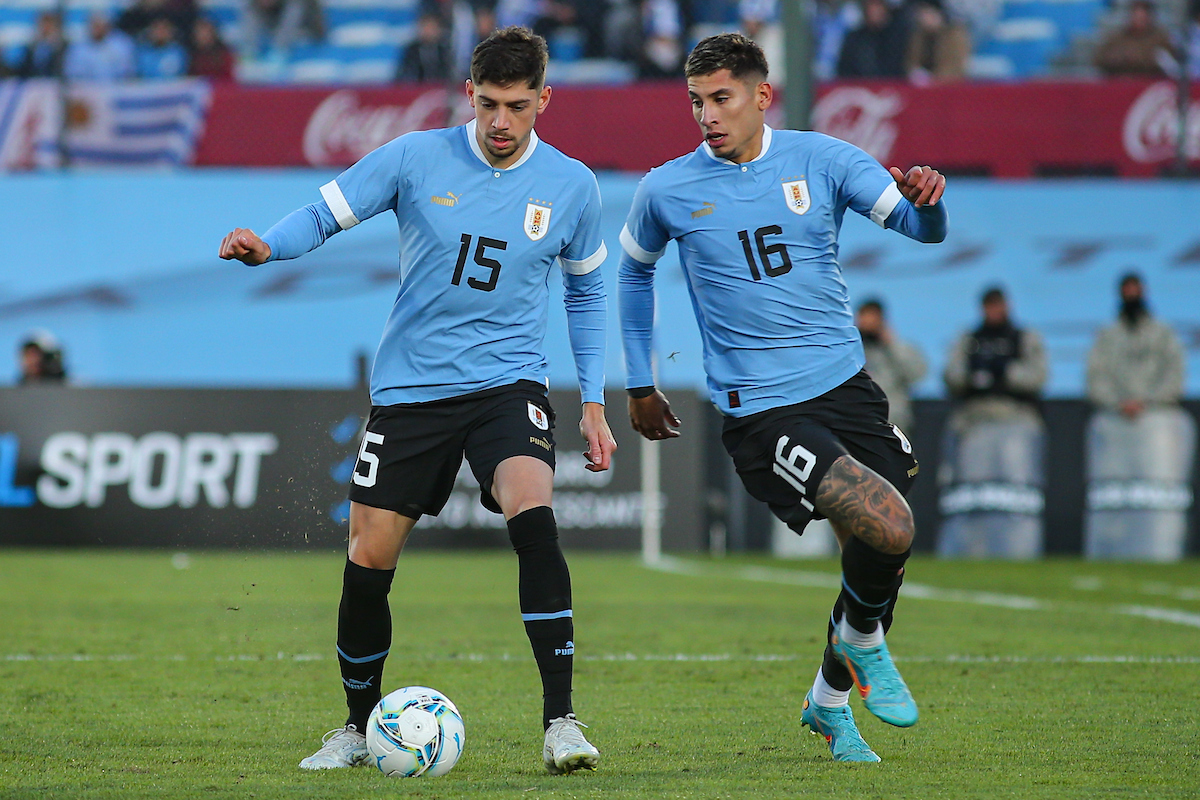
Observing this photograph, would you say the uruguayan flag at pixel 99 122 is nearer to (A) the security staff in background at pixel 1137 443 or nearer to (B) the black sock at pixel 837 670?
(A) the security staff in background at pixel 1137 443

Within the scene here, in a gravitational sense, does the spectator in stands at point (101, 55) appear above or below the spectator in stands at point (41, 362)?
above

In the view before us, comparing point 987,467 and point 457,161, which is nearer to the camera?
point 457,161

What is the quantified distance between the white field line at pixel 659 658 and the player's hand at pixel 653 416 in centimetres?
194

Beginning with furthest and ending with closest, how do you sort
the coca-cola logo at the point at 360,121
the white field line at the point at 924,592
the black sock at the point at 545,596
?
the coca-cola logo at the point at 360,121 < the white field line at the point at 924,592 < the black sock at the point at 545,596

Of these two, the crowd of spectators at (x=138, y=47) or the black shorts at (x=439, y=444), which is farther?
the crowd of spectators at (x=138, y=47)

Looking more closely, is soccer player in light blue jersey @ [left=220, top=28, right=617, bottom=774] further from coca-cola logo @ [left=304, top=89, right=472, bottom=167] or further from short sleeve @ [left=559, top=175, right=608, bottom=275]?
coca-cola logo @ [left=304, top=89, right=472, bottom=167]

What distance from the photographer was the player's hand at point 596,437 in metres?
4.89

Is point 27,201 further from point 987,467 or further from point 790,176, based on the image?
point 790,176

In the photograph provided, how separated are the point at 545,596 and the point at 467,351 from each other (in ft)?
2.46

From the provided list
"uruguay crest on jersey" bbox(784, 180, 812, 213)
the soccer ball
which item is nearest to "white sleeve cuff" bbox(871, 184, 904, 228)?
"uruguay crest on jersey" bbox(784, 180, 812, 213)

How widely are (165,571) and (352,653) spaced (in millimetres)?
7658

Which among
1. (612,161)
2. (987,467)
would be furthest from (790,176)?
(612,161)

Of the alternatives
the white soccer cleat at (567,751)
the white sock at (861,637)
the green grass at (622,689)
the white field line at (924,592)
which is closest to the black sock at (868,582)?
the white sock at (861,637)

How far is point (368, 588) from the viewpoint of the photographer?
4.72 m
